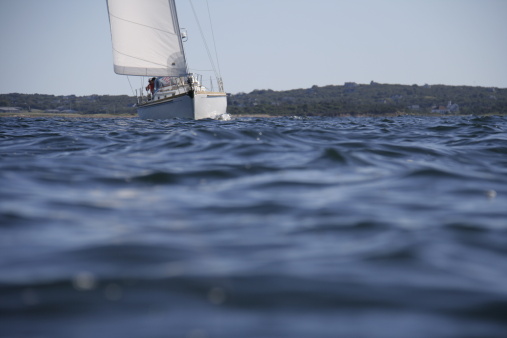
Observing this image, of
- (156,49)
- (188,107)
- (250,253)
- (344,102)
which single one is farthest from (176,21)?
(344,102)

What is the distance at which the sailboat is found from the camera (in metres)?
26.5

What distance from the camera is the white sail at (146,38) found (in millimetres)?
26625

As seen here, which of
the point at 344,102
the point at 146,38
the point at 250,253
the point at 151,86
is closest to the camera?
the point at 250,253

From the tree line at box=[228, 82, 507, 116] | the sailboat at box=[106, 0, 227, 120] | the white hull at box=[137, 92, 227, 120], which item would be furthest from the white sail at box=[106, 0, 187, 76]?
the tree line at box=[228, 82, 507, 116]

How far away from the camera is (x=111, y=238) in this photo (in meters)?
3.06

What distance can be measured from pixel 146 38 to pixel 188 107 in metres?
4.77

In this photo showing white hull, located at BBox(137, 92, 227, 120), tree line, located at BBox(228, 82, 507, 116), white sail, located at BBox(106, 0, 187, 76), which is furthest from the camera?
tree line, located at BBox(228, 82, 507, 116)

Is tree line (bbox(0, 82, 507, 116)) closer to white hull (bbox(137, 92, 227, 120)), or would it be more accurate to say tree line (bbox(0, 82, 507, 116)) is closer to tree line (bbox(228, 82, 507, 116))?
tree line (bbox(228, 82, 507, 116))

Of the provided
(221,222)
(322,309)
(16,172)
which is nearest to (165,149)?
(16,172)

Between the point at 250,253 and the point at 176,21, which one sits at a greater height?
the point at 176,21

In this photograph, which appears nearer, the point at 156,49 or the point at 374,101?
the point at 156,49

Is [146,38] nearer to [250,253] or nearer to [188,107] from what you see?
[188,107]

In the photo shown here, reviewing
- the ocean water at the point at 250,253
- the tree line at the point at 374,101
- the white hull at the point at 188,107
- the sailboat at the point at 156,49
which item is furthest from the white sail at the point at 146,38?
the tree line at the point at 374,101

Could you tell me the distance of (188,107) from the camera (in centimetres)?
2617
